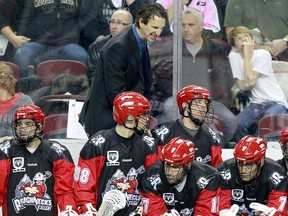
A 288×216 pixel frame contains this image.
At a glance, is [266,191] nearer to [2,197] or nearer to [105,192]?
[105,192]

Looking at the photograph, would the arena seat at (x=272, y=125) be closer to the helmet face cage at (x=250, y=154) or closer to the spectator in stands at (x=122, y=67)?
the helmet face cage at (x=250, y=154)

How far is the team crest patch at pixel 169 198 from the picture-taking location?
28.1ft

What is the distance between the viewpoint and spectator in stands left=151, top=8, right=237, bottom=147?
32.5ft

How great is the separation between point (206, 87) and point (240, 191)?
134 cm

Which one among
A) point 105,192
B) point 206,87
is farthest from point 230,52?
point 105,192

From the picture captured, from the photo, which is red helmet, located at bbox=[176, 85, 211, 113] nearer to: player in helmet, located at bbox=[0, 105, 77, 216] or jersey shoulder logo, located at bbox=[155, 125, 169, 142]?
jersey shoulder logo, located at bbox=[155, 125, 169, 142]

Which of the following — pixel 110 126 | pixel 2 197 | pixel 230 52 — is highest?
pixel 230 52

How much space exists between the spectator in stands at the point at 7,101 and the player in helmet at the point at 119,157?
1.33 metres

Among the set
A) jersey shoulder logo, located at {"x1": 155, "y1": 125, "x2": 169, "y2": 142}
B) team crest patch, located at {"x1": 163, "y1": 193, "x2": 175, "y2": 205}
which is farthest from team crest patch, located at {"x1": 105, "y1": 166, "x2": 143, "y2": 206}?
jersey shoulder logo, located at {"x1": 155, "y1": 125, "x2": 169, "y2": 142}

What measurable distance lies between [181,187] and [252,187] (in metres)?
0.59

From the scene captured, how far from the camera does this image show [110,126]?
8.97 m

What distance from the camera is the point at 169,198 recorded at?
8.59 metres

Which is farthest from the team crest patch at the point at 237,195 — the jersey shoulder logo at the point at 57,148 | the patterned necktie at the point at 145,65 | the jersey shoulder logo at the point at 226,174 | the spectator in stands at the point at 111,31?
the spectator in stands at the point at 111,31

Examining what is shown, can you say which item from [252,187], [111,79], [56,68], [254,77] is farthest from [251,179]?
[56,68]
